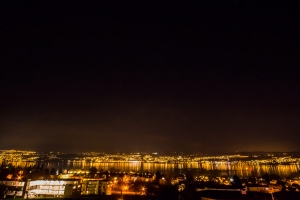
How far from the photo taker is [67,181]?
49.6ft

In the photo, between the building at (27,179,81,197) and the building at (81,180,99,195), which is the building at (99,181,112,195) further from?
the building at (27,179,81,197)

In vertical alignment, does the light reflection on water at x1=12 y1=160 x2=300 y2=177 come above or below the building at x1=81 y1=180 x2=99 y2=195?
above

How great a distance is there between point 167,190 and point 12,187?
34.1ft

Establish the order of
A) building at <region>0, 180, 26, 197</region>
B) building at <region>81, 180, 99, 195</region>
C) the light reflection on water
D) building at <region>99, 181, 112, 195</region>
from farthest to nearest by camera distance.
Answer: the light reflection on water → building at <region>81, 180, 99, 195</region> → building at <region>99, 181, 112, 195</region> → building at <region>0, 180, 26, 197</region>

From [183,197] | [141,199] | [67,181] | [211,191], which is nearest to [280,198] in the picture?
[211,191]

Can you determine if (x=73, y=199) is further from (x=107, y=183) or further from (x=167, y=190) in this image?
(x=167, y=190)

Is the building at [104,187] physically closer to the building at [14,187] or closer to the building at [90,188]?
the building at [90,188]

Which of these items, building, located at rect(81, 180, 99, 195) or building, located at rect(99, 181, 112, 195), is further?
building, located at rect(81, 180, 99, 195)

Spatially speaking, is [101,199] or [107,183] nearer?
[101,199]

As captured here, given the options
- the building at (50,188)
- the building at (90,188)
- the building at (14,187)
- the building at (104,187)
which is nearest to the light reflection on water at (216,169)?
the building at (104,187)

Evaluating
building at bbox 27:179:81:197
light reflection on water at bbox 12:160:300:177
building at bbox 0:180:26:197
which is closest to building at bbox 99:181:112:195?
building at bbox 27:179:81:197

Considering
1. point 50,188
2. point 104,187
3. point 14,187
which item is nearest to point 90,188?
point 104,187

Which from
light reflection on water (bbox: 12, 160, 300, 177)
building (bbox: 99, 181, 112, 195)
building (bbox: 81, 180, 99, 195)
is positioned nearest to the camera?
building (bbox: 99, 181, 112, 195)

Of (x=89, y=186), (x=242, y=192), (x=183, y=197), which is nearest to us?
(x=183, y=197)
